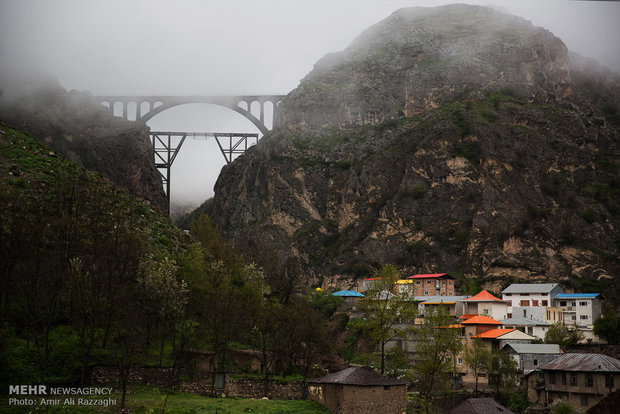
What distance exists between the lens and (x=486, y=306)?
92.3 meters

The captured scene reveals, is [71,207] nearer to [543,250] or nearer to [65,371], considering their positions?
[65,371]

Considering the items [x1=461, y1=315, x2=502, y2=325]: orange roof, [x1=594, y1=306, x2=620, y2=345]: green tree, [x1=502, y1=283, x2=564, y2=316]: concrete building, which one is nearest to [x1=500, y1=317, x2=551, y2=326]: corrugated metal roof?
[x1=461, y1=315, x2=502, y2=325]: orange roof

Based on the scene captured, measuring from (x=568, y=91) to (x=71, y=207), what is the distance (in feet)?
429

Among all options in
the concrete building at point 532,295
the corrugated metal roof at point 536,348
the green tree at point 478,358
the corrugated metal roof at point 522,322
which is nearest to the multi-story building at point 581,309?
the concrete building at point 532,295

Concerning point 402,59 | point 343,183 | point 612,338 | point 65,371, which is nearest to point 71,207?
point 65,371

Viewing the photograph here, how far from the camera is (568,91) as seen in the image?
149 meters

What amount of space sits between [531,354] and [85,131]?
8440cm

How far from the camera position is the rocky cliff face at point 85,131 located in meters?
101

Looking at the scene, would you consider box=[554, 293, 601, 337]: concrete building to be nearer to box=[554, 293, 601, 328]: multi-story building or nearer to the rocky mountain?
box=[554, 293, 601, 328]: multi-story building

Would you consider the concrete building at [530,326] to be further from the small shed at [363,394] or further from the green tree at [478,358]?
the small shed at [363,394]

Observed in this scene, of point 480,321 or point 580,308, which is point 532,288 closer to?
point 580,308

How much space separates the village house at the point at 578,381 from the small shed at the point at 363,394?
18981 mm

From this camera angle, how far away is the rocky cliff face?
101m

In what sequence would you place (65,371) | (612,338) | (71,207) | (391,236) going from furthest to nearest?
1. (391,236)
2. (612,338)
3. (71,207)
4. (65,371)
